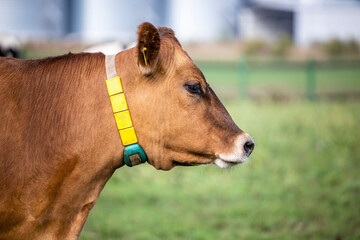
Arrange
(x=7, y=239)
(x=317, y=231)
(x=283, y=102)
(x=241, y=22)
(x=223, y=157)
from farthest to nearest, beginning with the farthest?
(x=241, y=22), (x=283, y=102), (x=317, y=231), (x=223, y=157), (x=7, y=239)

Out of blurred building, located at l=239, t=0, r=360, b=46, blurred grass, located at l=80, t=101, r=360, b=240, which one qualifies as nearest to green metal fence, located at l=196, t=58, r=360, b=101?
blurred grass, located at l=80, t=101, r=360, b=240

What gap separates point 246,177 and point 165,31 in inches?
193

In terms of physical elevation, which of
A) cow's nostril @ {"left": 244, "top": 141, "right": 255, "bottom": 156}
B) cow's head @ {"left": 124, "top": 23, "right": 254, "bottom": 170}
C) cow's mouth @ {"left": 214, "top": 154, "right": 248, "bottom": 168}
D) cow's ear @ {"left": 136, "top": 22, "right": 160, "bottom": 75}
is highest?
cow's ear @ {"left": 136, "top": 22, "right": 160, "bottom": 75}

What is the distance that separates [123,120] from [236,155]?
700 millimetres

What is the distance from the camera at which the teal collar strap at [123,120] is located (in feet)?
8.23

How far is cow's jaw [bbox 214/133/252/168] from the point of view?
2621 millimetres

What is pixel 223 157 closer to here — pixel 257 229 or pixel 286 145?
pixel 257 229

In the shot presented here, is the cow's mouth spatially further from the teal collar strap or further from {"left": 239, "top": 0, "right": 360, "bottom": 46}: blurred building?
{"left": 239, "top": 0, "right": 360, "bottom": 46}: blurred building

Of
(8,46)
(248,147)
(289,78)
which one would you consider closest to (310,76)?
(289,78)

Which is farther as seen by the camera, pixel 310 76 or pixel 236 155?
pixel 310 76

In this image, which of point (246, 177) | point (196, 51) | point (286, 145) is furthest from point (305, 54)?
point (246, 177)

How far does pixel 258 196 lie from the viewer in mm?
6551

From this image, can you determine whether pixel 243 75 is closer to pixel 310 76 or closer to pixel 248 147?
pixel 310 76

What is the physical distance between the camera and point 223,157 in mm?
2645
